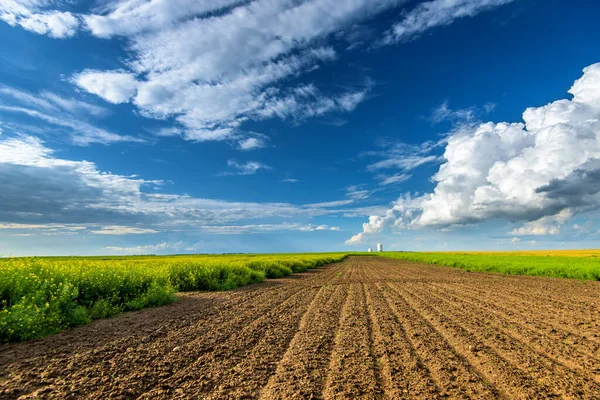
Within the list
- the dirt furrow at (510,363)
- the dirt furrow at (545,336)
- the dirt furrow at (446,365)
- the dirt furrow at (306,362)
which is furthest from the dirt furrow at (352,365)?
the dirt furrow at (545,336)

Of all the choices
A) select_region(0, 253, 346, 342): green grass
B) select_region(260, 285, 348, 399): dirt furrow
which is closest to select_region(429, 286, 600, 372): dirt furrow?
select_region(260, 285, 348, 399): dirt furrow

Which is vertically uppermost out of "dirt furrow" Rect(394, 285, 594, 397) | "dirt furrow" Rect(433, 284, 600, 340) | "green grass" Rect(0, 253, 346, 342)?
"green grass" Rect(0, 253, 346, 342)

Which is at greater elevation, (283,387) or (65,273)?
(65,273)

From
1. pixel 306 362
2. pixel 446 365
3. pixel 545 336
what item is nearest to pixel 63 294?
pixel 306 362

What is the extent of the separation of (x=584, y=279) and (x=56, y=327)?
112 feet

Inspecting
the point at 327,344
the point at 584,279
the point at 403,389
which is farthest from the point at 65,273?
the point at 584,279

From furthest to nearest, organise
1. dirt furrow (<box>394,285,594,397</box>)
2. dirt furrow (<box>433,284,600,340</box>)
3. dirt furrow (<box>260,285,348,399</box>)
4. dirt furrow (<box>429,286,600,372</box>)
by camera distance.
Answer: dirt furrow (<box>433,284,600,340</box>), dirt furrow (<box>429,286,600,372</box>), dirt furrow (<box>394,285,594,397</box>), dirt furrow (<box>260,285,348,399</box>)

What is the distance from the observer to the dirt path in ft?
16.2

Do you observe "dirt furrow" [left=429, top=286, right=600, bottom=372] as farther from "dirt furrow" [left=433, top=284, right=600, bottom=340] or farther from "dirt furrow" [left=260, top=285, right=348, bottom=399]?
"dirt furrow" [left=260, top=285, right=348, bottom=399]

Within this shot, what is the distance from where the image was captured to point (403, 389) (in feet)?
16.4

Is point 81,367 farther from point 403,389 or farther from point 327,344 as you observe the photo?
point 403,389

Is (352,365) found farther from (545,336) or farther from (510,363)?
(545,336)

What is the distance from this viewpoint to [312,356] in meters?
6.48

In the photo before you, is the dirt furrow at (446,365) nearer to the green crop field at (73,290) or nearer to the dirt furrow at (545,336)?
the dirt furrow at (545,336)
